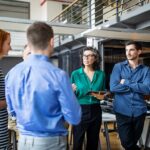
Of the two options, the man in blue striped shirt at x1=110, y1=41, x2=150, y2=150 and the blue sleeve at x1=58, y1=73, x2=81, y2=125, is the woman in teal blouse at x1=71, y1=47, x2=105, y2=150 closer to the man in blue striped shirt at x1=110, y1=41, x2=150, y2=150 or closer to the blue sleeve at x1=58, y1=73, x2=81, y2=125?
the man in blue striped shirt at x1=110, y1=41, x2=150, y2=150

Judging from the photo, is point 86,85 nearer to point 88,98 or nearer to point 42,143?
point 88,98

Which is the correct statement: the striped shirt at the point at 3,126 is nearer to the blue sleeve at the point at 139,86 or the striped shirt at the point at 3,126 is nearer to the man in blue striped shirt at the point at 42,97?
the man in blue striped shirt at the point at 42,97

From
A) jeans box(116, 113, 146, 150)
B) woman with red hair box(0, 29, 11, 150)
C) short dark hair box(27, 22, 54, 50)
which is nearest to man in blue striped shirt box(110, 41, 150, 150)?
jeans box(116, 113, 146, 150)

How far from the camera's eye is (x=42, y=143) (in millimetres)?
1543

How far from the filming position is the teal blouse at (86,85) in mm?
2926

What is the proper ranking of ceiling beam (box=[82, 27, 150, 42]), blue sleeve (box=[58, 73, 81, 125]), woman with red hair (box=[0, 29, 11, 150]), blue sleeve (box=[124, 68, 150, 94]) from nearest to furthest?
blue sleeve (box=[58, 73, 81, 125]) → woman with red hair (box=[0, 29, 11, 150]) → blue sleeve (box=[124, 68, 150, 94]) → ceiling beam (box=[82, 27, 150, 42])

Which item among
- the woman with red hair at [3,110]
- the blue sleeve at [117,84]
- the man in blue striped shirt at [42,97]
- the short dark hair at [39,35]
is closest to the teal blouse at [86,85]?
the blue sleeve at [117,84]

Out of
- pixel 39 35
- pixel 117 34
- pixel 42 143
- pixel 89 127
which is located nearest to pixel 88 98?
pixel 89 127

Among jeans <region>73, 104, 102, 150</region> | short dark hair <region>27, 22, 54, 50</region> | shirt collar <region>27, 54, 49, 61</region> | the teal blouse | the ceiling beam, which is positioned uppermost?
the ceiling beam

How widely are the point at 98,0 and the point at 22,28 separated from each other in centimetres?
315

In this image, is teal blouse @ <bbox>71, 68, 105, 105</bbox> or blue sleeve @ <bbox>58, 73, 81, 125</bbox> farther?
teal blouse @ <bbox>71, 68, 105, 105</bbox>

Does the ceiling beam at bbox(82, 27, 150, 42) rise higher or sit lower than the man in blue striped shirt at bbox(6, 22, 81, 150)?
higher

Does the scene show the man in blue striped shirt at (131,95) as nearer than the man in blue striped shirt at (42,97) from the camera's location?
No

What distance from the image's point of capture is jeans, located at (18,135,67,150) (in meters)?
1.54
